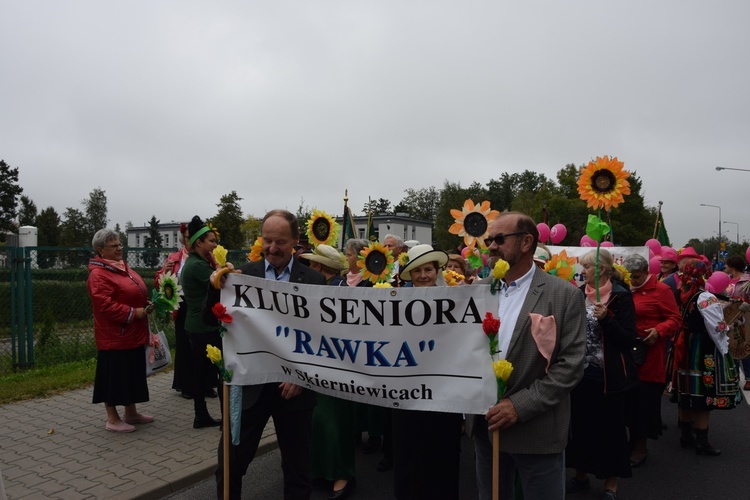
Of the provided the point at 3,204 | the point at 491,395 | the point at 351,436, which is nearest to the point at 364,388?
the point at 491,395

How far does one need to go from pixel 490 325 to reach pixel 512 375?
301mm

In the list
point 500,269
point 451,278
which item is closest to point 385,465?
point 451,278

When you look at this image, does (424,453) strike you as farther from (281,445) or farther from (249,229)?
(249,229)

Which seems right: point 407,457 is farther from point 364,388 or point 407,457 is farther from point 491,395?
point 491,395

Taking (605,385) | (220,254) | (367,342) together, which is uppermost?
(220,254)

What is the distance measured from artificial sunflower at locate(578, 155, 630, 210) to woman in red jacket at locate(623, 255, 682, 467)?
1786mm

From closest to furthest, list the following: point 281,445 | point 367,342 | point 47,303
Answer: point 367,342 → point 281,445 → point 47,303

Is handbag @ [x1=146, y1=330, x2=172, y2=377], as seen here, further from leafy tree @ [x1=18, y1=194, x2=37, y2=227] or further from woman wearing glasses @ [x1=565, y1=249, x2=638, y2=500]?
leafy tree @ [x1=18, y1=194, x2=37, y2=227]

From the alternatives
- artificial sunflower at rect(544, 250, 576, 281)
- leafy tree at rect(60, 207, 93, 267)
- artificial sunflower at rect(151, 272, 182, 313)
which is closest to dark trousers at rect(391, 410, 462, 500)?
artificial sunflower at rect(544, 250, 576, 281)

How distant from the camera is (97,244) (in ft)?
18.2

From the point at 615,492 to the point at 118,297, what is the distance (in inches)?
198

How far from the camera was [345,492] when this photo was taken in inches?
178

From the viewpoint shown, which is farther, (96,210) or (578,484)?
(96,210)

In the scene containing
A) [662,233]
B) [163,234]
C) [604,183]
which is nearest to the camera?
[604,183]
